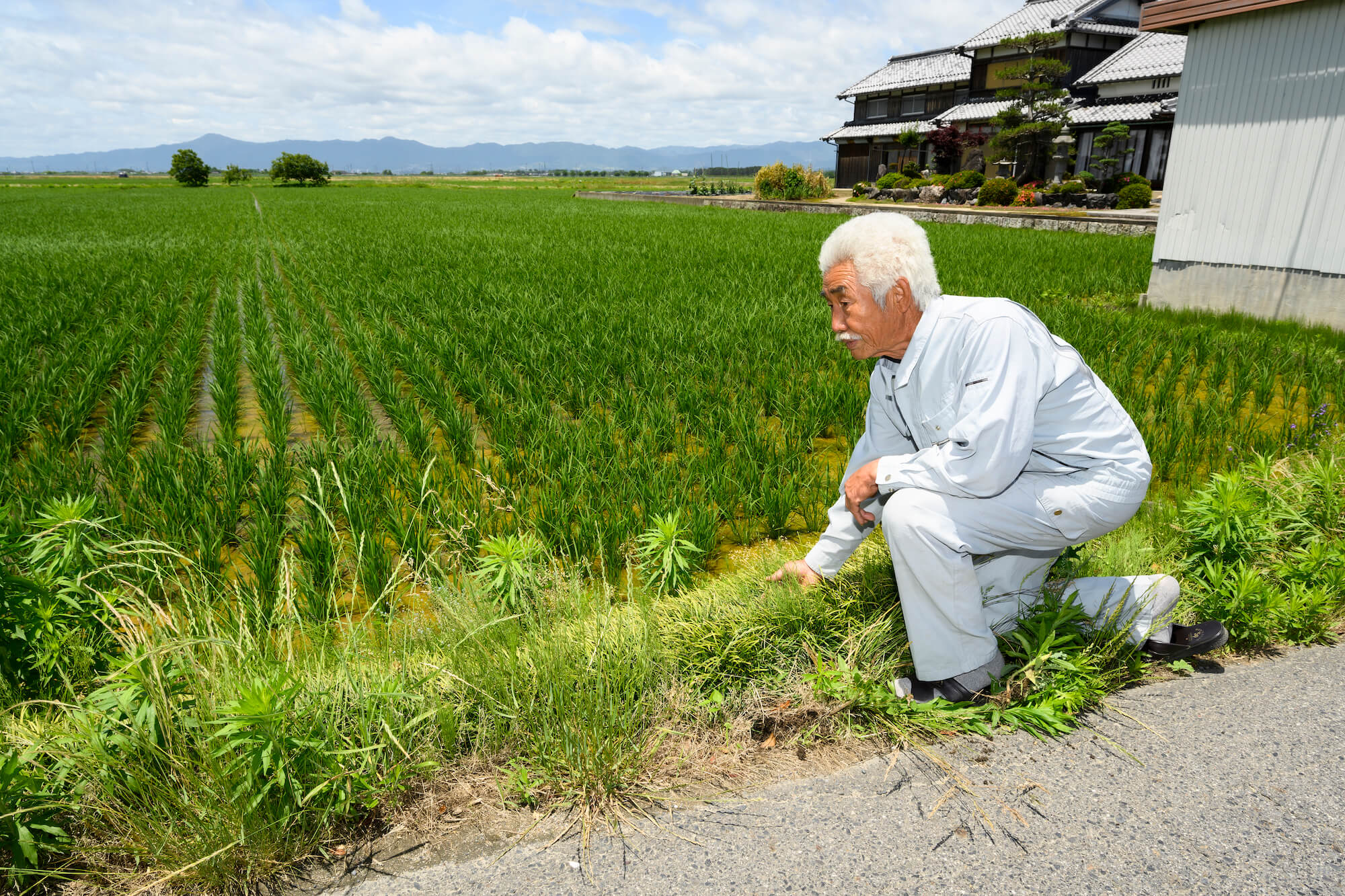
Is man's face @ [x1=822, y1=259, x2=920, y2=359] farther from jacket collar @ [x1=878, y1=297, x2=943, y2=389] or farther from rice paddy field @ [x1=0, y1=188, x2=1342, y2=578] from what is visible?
rice paddy field @ [x1=0, y1=188, x2=1342, y2=578]

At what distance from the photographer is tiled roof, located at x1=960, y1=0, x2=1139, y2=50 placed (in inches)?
1022

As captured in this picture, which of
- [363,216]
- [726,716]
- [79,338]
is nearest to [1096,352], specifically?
[726,716]

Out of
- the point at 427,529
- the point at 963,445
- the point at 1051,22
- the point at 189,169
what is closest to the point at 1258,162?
the point at 963,445

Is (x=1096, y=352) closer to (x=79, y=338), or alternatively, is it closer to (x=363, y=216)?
(x=79, y=338)

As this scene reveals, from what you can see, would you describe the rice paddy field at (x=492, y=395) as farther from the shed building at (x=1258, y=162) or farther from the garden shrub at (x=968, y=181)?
the garden shrub at (x=968, y=181)

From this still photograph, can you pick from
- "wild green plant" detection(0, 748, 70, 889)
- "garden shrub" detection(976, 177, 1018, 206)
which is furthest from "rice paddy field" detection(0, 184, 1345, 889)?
"garden shrub" detection(976, 177, 1018, 206)

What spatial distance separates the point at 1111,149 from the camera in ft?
77.7

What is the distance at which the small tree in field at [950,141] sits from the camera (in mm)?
26672

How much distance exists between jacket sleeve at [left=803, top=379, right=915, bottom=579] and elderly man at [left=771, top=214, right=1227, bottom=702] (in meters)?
0.10

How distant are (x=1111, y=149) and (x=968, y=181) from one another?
15.0 ft

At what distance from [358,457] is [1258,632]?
343 centimetres

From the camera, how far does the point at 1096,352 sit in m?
5.38

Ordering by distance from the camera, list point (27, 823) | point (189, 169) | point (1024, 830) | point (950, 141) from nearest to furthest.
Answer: point (27, 823), point (1024, 830), point (950, 141), point (189, 169)

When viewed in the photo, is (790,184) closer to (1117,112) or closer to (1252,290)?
(1117,112)
